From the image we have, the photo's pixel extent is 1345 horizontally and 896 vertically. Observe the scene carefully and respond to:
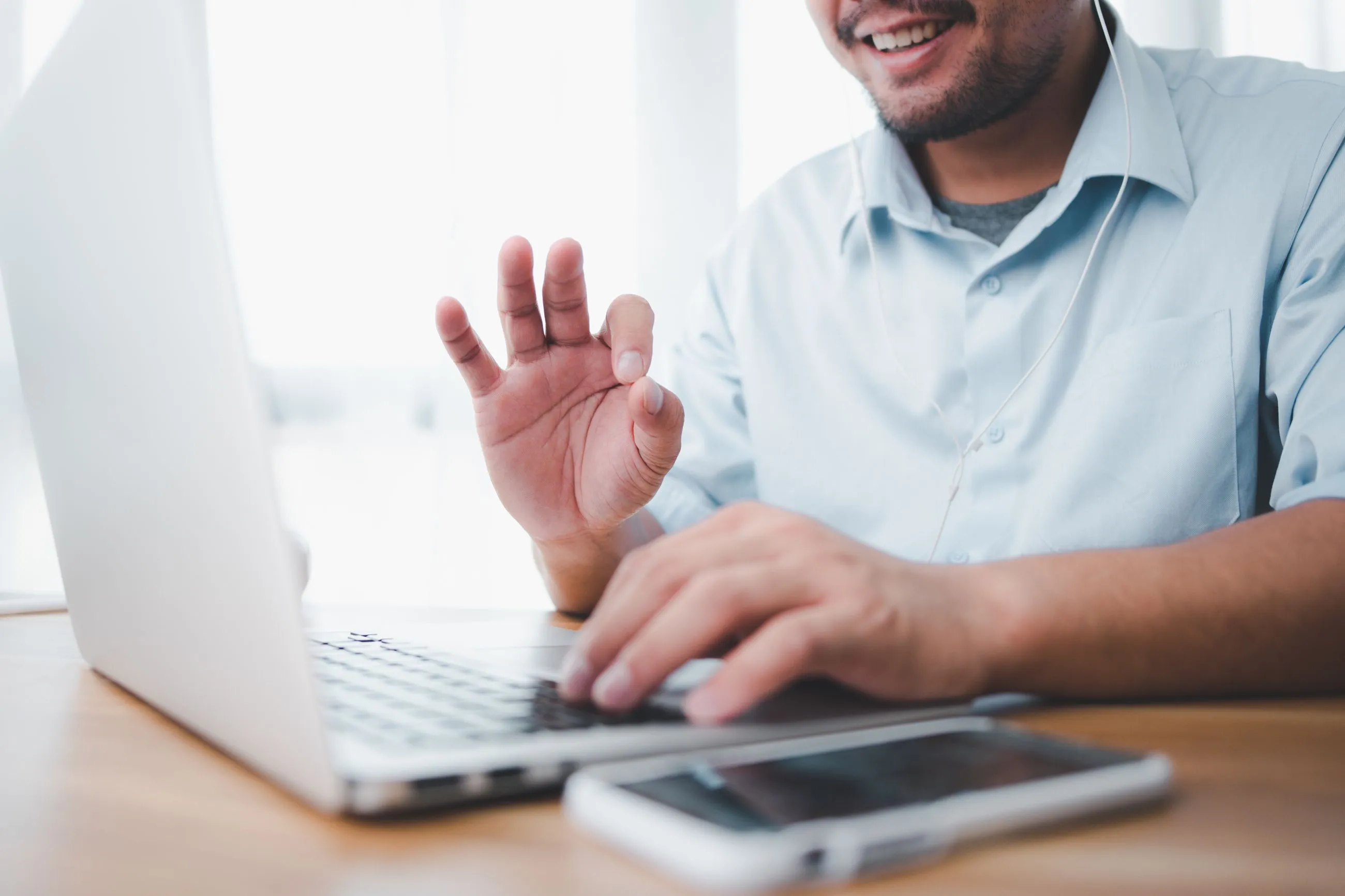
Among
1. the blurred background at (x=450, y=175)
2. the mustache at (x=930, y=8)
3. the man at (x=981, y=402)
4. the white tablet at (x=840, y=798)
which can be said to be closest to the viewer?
the white tablet at (x=840, y=798)

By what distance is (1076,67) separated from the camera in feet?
3.87

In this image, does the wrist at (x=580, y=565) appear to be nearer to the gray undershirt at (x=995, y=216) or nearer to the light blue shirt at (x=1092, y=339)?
the light blue shirt at (x=1092, y=339)

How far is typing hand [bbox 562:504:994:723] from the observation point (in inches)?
17.1

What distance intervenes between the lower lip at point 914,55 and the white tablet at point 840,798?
0.95m

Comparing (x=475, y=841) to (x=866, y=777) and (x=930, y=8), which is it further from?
(x=930, y=8)

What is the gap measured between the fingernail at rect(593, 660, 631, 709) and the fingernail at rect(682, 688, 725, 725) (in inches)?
1.1

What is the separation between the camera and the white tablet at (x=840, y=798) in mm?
290

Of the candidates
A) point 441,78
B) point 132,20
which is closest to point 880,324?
point 132,20

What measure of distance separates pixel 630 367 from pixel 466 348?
0.16 m

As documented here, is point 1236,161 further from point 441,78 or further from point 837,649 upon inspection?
point 441,78

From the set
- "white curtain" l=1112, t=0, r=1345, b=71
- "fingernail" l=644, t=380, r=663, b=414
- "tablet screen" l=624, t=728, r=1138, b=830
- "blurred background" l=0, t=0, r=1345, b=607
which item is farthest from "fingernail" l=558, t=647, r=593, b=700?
"white curtain" l=1112, t=0, r=1345, b=71

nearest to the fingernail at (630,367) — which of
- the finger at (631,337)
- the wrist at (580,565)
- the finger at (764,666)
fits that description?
the finger at (631,337)

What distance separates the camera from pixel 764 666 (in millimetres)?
425

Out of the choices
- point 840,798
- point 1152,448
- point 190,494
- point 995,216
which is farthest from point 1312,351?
point 190,494
